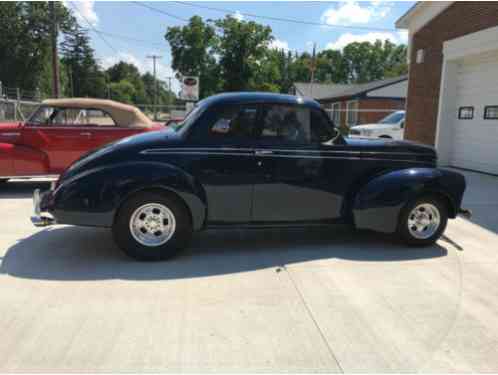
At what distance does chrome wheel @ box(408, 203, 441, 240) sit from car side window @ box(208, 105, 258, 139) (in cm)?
221

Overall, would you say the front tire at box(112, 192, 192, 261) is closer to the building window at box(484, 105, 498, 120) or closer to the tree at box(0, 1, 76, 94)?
the building window at box(484, 105, 498, 120)

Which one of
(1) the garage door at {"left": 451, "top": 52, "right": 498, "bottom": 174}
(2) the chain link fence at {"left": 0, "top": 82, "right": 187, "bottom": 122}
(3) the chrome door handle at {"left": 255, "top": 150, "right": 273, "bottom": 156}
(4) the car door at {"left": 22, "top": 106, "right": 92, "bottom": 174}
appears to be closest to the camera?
(3) the chrome door handle at {"left": 255, "top": 150, "right": 273, "bottom": 156}

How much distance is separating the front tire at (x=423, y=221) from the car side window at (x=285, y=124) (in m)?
1.51

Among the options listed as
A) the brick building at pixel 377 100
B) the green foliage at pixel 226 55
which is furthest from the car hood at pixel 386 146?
the green foliage at pixel 226 55

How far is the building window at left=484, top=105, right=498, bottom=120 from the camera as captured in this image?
421 inches

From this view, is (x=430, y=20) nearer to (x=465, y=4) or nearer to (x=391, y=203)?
(x=465, y=4)

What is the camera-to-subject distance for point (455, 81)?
1223cm

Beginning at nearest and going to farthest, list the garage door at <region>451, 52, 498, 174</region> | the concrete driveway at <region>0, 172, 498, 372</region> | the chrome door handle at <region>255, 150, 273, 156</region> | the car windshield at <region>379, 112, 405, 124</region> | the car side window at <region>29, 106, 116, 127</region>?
the concrete driveway at <region>0, 172, 498, 372</region> → the chrome door handle at <region>255, 150, 273, 156</region> → the car side window at <region>29, 106, 116, 127</region> → the garage door at <region>451, 52, 498, 174</region> → the car windshield at <region>379, 112, 405, 124</region>

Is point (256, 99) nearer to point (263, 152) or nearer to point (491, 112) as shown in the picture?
point (263, 152)

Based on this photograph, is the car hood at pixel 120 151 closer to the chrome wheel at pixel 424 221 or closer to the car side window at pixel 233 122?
the car side window at pixel 233 122

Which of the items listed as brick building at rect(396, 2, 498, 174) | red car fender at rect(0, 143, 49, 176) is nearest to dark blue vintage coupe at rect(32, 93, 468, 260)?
red car fender at rect(0, 143, 49, 176)

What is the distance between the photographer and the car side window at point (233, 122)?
15.4 feet

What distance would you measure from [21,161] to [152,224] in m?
4.40

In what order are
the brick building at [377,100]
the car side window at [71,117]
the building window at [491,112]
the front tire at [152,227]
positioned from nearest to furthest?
the front tire at [152,227] < the car side window at [71,117] < the building window at [491,112] < the brick building at [377,100]
